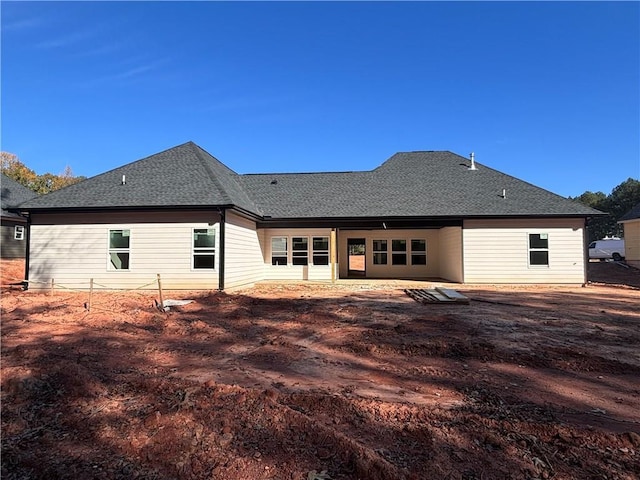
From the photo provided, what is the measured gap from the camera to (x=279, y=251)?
61.9 ft

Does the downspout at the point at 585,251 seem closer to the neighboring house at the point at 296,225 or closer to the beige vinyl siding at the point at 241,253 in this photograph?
the neighboring house at the point at 296,225

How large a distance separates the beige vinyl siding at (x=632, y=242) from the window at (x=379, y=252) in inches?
673

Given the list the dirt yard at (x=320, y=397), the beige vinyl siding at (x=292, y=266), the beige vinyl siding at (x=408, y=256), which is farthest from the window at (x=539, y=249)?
the beige vinyl siding at (x=292, y=266)

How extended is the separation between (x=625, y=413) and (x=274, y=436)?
3622 millimetres

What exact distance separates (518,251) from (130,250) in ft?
51.7

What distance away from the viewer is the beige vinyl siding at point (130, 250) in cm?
1434

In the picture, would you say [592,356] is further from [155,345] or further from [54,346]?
[54,346]

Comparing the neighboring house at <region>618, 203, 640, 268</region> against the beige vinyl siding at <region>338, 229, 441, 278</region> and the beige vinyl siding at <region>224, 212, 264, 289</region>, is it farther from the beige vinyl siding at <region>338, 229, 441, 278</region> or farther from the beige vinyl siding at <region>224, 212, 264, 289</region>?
the beige vinyl siding at <region>224, 212, 264, 289</region>

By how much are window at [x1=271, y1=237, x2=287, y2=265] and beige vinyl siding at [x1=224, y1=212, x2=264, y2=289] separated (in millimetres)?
629

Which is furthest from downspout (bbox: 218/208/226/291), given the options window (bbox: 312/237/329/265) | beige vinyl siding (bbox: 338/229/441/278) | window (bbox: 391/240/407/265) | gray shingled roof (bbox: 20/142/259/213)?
window (bbox: 391/240/407/265)

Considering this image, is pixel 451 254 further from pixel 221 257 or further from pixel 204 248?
A: pixel 204 248

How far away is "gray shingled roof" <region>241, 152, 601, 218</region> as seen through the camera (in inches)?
685

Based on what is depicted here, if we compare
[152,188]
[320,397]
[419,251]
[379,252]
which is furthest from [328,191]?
[320,397]

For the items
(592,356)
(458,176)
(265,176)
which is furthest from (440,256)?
(592,356)
